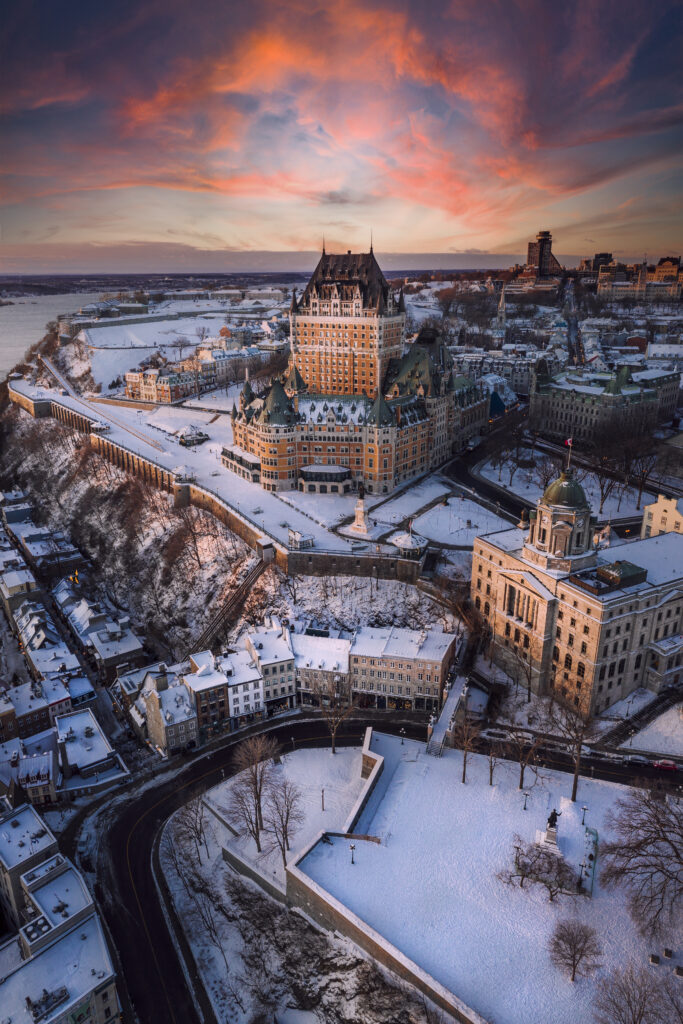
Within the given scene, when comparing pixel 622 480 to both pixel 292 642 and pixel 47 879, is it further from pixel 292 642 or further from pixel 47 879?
pixel 47 879

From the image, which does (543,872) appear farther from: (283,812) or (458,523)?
(458,523)

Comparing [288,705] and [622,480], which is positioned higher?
[622,480]

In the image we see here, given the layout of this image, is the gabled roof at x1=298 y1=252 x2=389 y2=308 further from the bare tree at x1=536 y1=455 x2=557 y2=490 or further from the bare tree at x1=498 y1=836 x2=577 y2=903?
the bare tree at x1=498 y1=836 x2=577 y2=903

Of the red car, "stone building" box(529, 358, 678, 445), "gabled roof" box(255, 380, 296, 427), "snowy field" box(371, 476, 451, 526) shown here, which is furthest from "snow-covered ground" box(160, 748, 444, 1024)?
"stone building" box(529, 358, 678, 445)

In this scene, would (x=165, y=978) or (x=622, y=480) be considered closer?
(x=165, y=978)

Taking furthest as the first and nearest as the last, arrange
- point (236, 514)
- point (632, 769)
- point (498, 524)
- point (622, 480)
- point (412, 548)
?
point (622, 480)
point (236, 514)
point (498, 524)
point (412, 548)
point (632, 769)

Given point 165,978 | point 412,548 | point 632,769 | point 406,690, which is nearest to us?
point 165,978

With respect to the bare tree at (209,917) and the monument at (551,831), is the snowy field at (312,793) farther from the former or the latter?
the monument at (551,831)

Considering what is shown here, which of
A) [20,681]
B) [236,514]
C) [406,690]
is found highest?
[236,514]

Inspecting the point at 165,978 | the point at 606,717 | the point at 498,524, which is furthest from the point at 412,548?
the point at 165,978
